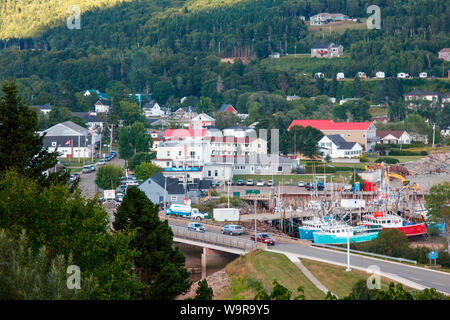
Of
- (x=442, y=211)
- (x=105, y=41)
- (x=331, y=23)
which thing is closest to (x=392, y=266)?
(x=442, y=211)

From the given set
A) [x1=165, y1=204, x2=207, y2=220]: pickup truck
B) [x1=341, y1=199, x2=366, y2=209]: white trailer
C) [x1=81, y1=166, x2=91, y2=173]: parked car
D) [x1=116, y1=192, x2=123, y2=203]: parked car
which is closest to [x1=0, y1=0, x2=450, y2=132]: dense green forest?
[x1=81, y1=166, x2=91, y2=173]: parked car

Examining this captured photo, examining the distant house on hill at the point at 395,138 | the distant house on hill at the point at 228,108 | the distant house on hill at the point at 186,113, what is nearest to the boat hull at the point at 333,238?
the distant house on hill at the point at 395,138

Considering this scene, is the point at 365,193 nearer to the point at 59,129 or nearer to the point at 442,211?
the point at 442,211

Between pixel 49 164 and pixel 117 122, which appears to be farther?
pixel 117 122

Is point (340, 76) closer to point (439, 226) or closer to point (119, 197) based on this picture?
point (119, 197)

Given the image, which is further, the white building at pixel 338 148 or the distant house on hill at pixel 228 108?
the distant house on hill at pixel 228 108

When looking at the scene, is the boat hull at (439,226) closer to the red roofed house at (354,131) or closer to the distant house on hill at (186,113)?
the red roofed house at (354,131)
